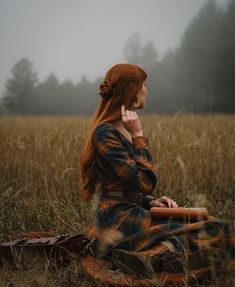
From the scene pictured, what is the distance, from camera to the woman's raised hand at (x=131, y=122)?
2396 millimetres

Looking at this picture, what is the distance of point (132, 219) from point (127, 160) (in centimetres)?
25

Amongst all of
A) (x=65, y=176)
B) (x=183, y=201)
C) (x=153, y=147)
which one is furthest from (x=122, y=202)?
(x=153, y=147)

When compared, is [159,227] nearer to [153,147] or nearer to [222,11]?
[153,147]

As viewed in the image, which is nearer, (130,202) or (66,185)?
(130,202)

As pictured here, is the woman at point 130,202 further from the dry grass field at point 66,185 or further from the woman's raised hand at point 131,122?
the dry grass field at point 66,185

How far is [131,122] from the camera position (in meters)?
2.40

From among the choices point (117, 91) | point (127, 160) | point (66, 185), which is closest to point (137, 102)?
point (117, 91)

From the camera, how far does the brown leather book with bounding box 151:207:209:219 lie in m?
2.30

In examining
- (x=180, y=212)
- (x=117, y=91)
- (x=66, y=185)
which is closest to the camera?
(x=180, y=212)

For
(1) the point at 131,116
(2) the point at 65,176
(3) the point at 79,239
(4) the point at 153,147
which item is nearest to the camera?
(1) the point at 131,116

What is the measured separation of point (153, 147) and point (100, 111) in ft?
5.98

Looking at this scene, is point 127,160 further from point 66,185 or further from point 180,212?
point 66,185

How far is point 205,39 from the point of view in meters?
23.5

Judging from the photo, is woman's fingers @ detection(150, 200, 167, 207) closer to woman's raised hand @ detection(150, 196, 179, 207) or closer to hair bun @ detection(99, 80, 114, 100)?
woman's raised hand @ detection(150, 196, 179, 207)
